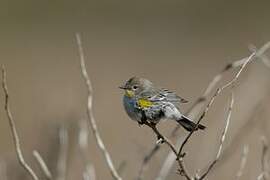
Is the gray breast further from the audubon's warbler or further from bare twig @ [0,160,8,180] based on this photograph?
bare twig @ [0,160,8,180]

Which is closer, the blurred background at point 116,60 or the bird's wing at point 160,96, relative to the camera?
the bird's wing at point 160,96

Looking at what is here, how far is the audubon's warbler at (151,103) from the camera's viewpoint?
4.11 m

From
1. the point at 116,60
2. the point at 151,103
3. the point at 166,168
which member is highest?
the point at 151,103

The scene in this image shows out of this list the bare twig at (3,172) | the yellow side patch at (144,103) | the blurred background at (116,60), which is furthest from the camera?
the blurred background at (116,60)

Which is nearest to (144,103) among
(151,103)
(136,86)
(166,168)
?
(151,103)

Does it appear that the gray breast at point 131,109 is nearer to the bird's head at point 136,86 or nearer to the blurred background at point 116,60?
the bird's head at point 136,86

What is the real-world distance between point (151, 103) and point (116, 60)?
304 inches

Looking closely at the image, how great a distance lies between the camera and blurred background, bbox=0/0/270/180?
6328 mm

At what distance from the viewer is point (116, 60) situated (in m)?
11.9

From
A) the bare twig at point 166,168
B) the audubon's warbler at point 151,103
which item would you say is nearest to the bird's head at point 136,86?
the audubon's warbler at point 151,103

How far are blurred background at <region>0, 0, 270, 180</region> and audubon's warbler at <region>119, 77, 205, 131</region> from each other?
0.85 metres

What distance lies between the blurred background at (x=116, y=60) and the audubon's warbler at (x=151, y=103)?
854 mm

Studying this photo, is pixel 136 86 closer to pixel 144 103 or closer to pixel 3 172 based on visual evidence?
pixel 144 103

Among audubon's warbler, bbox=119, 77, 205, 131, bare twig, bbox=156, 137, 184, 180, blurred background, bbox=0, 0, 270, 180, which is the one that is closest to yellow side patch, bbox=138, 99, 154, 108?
audubon's warbler, bbox=119, 77, 205, 131
